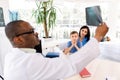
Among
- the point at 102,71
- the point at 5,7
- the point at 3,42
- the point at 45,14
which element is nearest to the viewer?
the point at 102,71

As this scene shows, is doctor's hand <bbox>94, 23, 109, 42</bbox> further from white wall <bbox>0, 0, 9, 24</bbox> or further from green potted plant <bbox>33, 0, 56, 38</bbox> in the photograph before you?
green potted plant <bbox>33, 0, 56, 38</bbox>

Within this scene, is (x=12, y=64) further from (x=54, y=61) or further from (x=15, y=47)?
(x=54, y=61)

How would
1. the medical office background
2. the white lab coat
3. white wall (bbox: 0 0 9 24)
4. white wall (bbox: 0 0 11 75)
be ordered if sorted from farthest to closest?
the medical office background < white wall (bbox: 0 0 9 24) < white wall (bbox: 0 0 11 75) < the white lab coat

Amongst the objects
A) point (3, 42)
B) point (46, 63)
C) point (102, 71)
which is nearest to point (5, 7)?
point (3, 42)

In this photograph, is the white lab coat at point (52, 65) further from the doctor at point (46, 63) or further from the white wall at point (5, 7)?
the white wall at point (5, 7)

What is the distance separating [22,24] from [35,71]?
0.35 meters

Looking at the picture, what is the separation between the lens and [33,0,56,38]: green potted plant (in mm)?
3365

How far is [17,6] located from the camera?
359 cm

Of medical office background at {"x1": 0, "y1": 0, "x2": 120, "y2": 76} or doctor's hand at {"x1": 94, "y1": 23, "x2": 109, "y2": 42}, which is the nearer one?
doctor's hand at {"x1": 94, "y1": 23, "x2": 109, "y2": 42}

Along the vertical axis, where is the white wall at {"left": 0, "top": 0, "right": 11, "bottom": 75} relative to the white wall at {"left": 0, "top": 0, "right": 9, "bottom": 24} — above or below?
below

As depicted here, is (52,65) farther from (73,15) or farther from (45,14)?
(73,15)

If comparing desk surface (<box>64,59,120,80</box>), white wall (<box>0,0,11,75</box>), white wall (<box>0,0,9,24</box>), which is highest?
white wall (<box>0,0,9,24</box>)

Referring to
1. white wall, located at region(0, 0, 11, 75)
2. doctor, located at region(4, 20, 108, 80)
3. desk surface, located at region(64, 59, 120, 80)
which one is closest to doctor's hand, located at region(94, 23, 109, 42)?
doctor, located at region(4, 20, 108, 80)

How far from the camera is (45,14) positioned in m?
3.36
